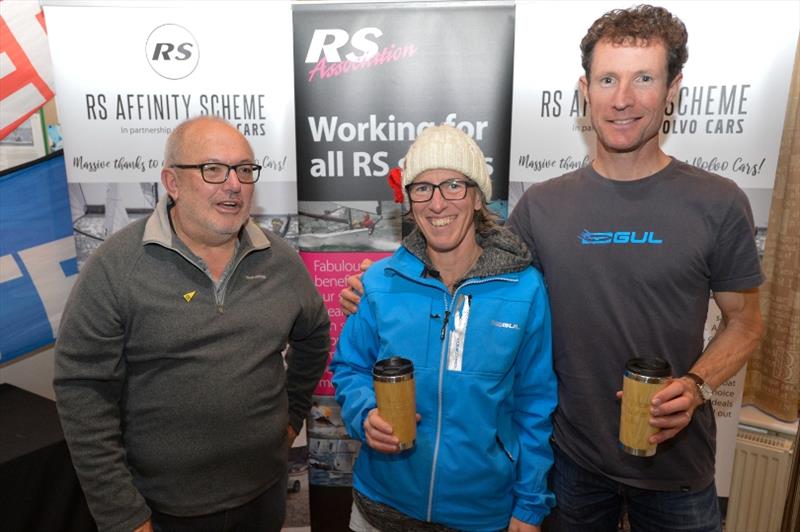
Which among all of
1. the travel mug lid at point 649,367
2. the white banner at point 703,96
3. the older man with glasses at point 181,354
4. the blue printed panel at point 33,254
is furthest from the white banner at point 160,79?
the travel mug lid at point 649,367

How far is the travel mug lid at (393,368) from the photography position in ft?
4.17

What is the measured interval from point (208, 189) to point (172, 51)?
1196 mm

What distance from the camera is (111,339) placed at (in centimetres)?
157

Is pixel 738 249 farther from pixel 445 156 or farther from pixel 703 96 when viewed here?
pixel 703 96

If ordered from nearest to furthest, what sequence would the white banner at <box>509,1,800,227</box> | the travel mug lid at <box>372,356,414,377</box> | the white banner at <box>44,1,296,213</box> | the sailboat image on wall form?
the travel mug lid at <box>372,356,414,377</box> → the white banner at <box>509,1,800,227</box> → the white banner at <box>44,1,296,213</box> → the sailboat image on wall

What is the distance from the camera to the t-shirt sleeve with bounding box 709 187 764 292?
4.94 feet

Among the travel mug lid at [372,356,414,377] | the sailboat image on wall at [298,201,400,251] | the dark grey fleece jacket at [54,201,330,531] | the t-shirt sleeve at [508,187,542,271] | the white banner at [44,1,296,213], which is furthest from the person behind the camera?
the sailboat image on wall at [298,201,400,251]

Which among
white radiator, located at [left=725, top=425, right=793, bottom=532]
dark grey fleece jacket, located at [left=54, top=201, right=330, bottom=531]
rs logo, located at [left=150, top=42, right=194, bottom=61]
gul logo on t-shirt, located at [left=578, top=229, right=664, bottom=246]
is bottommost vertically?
white radiator, located at [left=725, top=425, right=793, bottom=532]

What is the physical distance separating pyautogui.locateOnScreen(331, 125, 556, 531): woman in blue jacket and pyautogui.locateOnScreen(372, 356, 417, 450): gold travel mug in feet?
0.32

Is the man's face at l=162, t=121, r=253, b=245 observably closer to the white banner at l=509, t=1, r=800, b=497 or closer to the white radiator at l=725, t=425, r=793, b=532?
the white banner at l=509, t=1, r=800, b=497

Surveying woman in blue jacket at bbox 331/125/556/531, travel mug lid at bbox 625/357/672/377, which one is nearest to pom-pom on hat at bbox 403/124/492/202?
woman in blue jacket at bbox 331/125/556/531

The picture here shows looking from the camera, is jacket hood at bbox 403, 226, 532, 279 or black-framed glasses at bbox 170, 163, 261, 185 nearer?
jacket hood at bbox 403, 226, 532, 279

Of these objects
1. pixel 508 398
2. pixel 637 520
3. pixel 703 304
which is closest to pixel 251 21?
pixel 508 398

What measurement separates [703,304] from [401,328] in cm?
86
